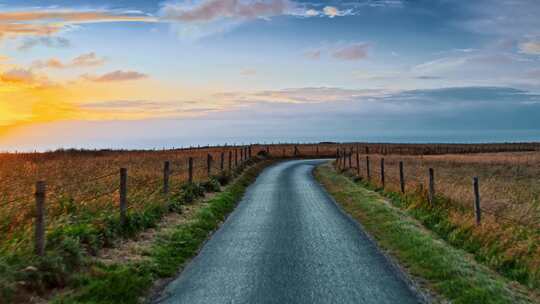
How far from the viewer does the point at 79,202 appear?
51.7ft

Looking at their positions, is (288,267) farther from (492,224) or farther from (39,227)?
(492,224)

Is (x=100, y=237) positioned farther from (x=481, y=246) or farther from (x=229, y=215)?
(x=481, y=246)

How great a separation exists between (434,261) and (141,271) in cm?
616

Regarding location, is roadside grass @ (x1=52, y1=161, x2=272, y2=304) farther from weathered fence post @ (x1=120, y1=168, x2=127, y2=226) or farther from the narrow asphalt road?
weathered fence post @ (x1=120, y1=168, x2=127, y2=226)

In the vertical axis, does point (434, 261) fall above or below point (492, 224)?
below

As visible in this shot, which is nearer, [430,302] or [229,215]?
[430,302]

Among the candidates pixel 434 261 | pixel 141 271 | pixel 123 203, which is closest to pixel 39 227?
pixel 141 271

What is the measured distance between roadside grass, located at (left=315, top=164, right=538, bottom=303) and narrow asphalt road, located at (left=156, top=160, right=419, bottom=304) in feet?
2.03

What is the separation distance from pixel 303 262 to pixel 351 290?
221 centimetres

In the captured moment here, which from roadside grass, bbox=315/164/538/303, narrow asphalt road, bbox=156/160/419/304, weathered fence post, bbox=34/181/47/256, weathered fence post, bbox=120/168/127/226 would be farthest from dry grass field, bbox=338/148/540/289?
weathered fence post, bbox=34/181/47/256

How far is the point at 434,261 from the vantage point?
1048 centimetres

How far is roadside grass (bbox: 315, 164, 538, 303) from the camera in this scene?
8.36 m

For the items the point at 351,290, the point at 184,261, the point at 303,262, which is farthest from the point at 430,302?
the point at 184,261

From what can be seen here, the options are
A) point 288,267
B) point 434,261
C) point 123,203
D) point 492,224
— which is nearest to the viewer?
point 288,267
